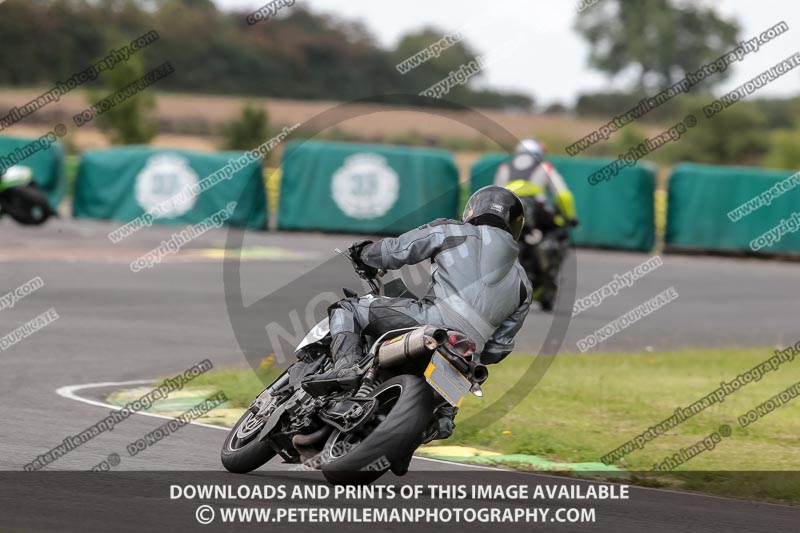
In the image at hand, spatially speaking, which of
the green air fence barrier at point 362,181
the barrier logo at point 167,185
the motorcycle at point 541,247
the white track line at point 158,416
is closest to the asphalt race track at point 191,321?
the white track line at point 158,416

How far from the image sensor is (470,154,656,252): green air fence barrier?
27828 mm

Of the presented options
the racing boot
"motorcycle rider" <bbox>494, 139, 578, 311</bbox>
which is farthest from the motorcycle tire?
the racing boot

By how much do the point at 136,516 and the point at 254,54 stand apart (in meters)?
58.0

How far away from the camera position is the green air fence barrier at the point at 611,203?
27.8 meters

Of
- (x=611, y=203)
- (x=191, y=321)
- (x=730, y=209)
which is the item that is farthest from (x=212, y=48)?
(x=191, y=321)

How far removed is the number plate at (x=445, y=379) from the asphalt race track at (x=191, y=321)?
0.78 m

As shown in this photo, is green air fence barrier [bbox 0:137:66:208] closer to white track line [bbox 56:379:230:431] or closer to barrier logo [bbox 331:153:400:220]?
barrier logo [bbox 331:153:400:220]

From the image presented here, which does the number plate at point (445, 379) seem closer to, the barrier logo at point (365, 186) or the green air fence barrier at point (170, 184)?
the barrier logo at point (365, 186)

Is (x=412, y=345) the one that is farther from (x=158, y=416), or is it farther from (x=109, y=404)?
(x=109, y=404)

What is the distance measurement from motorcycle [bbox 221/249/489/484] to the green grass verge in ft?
6.48

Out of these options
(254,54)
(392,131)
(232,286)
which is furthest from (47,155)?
(254,54)

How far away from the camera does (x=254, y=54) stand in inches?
2493

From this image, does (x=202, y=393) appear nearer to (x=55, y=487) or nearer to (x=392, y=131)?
(x=55, y=487)

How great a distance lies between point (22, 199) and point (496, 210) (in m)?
19.3
